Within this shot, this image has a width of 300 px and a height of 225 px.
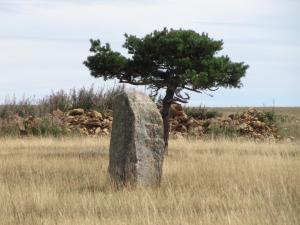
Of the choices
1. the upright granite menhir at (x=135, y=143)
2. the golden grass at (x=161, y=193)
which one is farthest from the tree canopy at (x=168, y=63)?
the upright granite menhir at (x=135, y=143)

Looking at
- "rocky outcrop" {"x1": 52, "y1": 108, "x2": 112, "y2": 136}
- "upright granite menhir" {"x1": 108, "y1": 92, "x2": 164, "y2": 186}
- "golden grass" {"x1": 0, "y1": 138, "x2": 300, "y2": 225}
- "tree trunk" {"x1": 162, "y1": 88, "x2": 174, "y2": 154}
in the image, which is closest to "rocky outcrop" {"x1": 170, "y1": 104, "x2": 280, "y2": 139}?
"rocky outcrop" {"x1": 52, "y1": 108, "x2": 112, "y2": 136}

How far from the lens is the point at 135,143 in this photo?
1090 cm

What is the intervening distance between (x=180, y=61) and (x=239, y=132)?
8.21 meters

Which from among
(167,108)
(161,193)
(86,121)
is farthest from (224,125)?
(161,193)

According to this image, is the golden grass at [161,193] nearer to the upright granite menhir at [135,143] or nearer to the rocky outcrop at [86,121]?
the upright granite menhir at [135,143]

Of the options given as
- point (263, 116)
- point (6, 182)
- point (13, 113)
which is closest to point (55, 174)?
point (6, 182)

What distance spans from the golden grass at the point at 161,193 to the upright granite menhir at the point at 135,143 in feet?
1.15

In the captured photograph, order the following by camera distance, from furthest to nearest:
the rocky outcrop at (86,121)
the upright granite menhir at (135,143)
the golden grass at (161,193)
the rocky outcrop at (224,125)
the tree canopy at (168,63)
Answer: the rocky outcrop at (224,125) → the rocky outcrop at (86,121) → the tree canopy at (168,63) → the upright granite menhir at (135,143) → the golden grass at (161,193)

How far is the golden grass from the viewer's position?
26.0 feet

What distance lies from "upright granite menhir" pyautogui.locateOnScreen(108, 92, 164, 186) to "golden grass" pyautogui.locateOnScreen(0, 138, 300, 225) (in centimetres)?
35

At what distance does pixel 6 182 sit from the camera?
421 inches

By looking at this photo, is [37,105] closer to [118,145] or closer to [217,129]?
[217,129]

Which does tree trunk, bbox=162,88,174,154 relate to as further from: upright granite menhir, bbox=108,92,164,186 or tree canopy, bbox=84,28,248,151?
upright granite menhir, bbox=108,92,164,186

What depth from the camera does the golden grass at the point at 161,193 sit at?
791 cm
